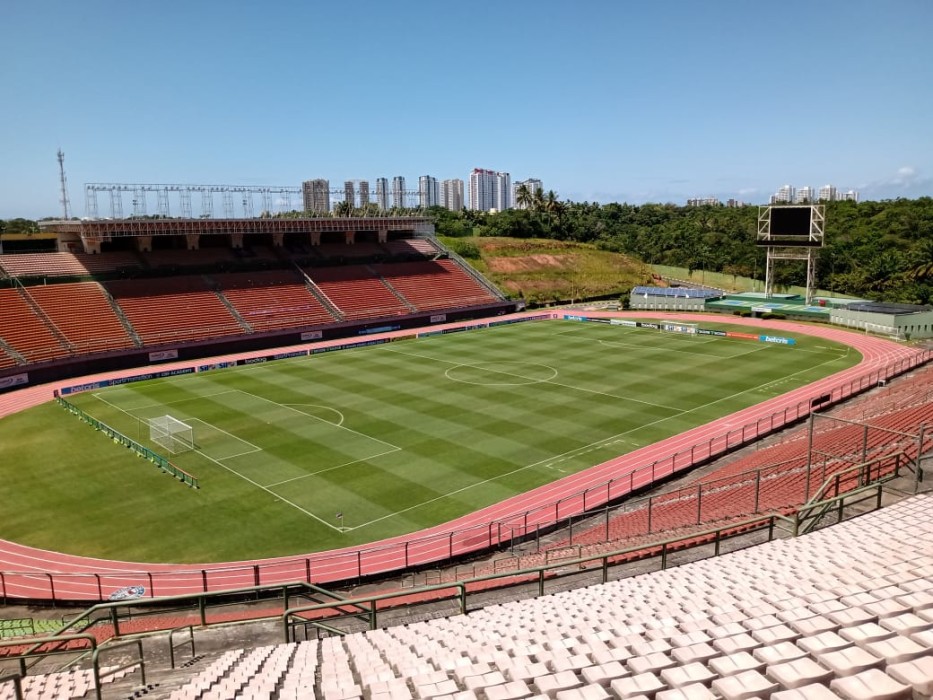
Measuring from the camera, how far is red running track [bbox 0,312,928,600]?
2028 cm

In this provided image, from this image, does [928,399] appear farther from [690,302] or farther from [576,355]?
[690,302]

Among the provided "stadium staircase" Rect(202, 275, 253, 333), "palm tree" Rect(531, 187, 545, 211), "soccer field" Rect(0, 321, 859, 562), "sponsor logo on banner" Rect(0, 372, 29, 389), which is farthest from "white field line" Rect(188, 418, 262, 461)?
"palm tree" Rect(531, 187, 545, 211)

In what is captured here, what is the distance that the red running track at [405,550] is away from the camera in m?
20.3

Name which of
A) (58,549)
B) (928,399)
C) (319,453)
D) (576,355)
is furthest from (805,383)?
(58,549)

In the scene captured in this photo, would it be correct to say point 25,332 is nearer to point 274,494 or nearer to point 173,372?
point 173,372

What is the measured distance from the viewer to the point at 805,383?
41969 millimetres

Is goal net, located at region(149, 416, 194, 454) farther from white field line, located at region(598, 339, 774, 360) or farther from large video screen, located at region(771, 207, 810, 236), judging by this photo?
large video screen, located at region(771, 207, 810, 236)

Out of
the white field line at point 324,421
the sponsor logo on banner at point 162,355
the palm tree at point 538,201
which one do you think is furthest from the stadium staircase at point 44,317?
the palm tree at point 538,201

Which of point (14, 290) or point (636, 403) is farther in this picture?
point (14, 290)

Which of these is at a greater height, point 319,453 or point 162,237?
point 162,237

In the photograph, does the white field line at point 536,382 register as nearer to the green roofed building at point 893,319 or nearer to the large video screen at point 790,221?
the green roofed building at point 893,319

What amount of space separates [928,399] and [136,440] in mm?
37796

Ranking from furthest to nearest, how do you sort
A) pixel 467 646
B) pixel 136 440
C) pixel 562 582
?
pixel 136 440, pixel 562 582, pixel 467 646

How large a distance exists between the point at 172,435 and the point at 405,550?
59.7 feet
